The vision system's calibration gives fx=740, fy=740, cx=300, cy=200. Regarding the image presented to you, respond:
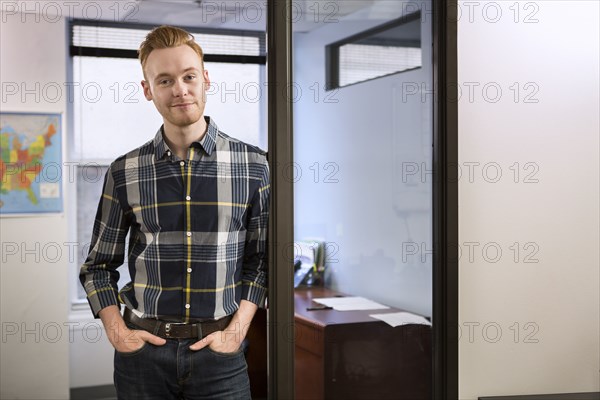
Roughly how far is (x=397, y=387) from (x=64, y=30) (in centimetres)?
182

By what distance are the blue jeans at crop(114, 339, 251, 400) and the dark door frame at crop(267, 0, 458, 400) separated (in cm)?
33

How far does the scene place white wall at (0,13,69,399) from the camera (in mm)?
2463

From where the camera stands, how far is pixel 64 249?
98.7 inches

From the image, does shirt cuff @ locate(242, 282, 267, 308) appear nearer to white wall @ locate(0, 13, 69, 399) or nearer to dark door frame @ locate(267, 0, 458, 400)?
dark door frame @ locate(267, 0, 458, 400)

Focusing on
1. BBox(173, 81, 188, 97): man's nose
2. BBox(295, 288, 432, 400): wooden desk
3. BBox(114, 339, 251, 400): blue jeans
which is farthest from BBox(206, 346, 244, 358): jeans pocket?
BBox(173, 81, 188, 97): man's nose

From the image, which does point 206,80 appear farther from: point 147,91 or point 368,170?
point 368,170

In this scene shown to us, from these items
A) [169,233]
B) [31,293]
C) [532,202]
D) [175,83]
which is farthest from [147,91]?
[532,202]

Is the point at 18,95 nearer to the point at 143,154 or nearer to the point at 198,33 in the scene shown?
the point at 143,154

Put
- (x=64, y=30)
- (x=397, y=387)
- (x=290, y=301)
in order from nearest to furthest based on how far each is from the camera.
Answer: (x=64, y=30)
(x=290, y=301)
(x=397, y=387)

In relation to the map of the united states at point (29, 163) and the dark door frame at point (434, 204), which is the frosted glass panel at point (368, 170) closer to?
the dark door frame at point (434, 204)

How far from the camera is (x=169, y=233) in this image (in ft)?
8.14

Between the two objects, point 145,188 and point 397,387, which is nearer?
point 145,188

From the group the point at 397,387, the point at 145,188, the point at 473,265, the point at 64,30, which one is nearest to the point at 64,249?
the point at 145,188

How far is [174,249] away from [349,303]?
740mm
